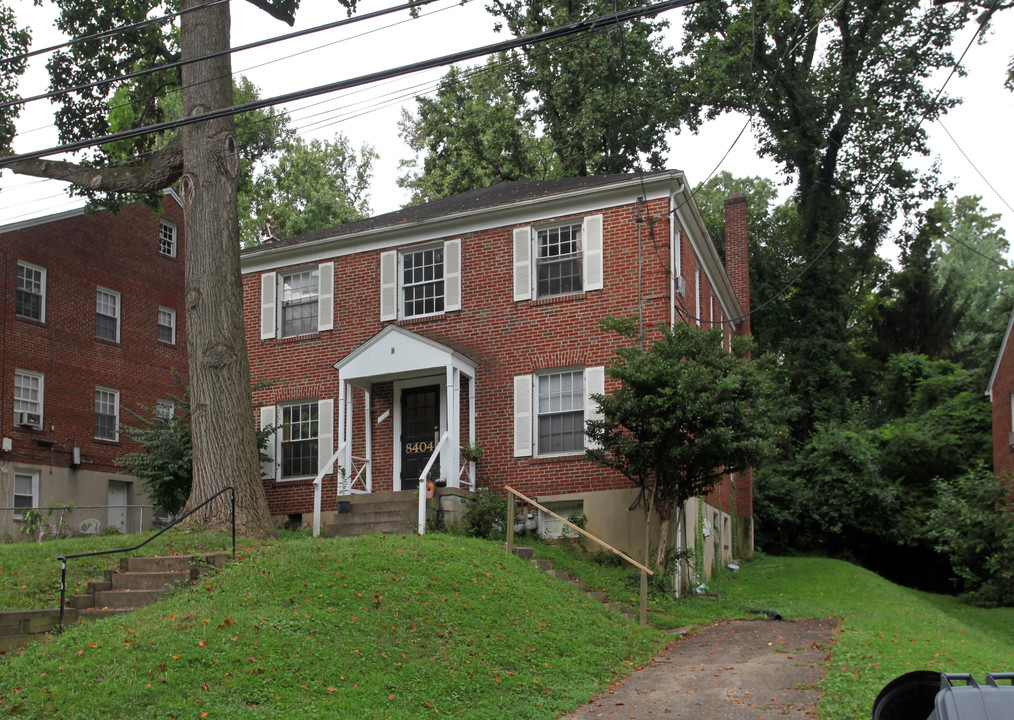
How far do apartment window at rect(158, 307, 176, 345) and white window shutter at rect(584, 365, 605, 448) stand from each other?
54.2ft

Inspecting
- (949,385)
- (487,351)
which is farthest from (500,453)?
(949,385)

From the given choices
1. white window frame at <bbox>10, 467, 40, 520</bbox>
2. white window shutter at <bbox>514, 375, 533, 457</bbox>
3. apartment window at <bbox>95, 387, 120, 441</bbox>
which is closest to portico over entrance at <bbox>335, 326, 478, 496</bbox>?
white window shutter at <bbox>514, 375, 533, 457</bbox>

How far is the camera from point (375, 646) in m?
9.54

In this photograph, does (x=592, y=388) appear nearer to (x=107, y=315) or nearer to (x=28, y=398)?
(x=28, y=398)

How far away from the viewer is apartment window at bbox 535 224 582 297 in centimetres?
1881

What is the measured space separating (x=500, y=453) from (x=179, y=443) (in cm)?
628

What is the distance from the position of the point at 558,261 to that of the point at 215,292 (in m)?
6.73

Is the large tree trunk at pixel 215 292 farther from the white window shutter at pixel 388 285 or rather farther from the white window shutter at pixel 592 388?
the white window shutter at pixel 592 388

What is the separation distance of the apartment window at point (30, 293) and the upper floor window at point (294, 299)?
7.72 meters

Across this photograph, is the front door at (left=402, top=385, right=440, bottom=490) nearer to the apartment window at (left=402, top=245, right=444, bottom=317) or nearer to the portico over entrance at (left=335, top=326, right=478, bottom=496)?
the portico over entrance at (left=335, top=326, right=478, bottom=496)

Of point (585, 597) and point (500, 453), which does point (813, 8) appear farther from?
point (585, 597)

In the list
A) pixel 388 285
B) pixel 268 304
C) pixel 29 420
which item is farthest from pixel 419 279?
pixel 29 420

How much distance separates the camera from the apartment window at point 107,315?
27.5 metres

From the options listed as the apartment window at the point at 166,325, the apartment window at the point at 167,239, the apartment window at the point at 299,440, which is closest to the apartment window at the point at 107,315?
the apartment window at the point at 166,325
